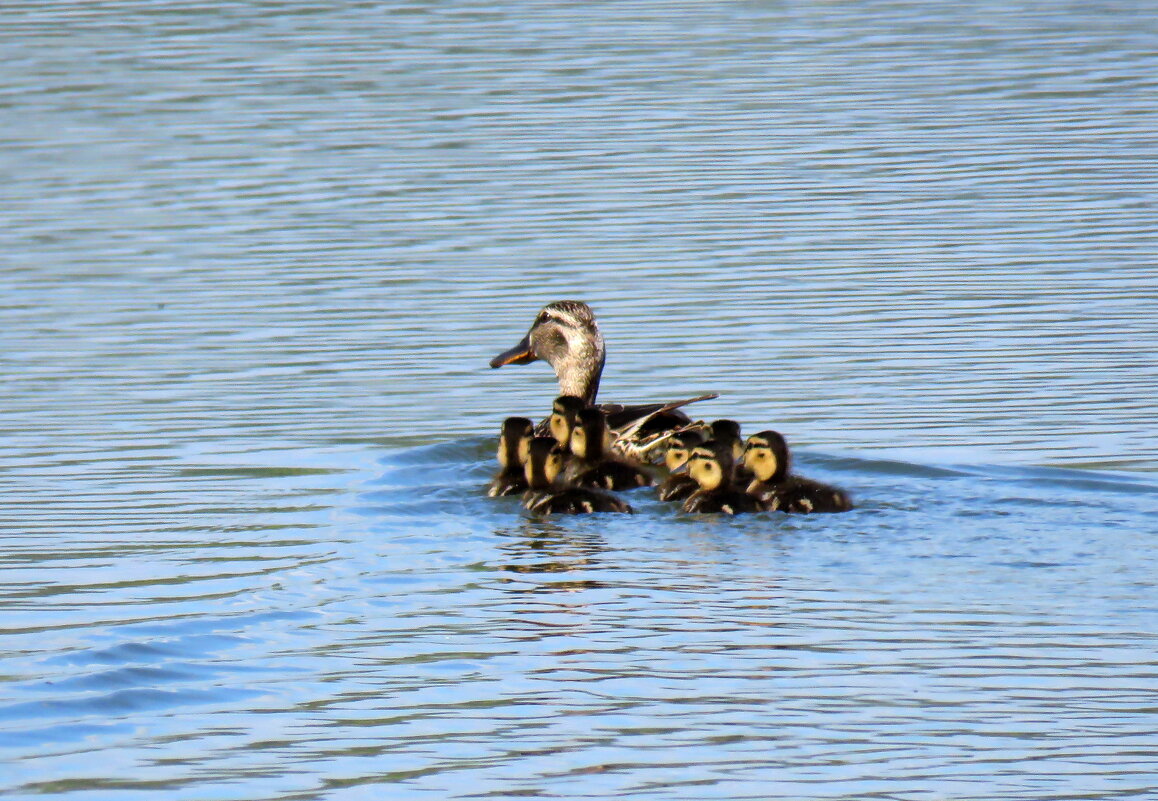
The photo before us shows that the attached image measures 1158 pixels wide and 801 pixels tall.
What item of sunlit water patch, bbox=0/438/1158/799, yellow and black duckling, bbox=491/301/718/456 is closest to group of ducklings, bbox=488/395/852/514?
sunlit water patch, bbox=0/438/1158/799

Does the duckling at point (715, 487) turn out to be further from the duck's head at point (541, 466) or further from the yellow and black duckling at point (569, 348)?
the yellow and black duckling at point (569, 348)

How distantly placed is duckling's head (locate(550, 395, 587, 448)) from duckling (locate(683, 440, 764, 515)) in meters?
0.94

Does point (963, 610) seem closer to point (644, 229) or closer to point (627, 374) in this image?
point (627, 374)

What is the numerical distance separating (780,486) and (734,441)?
379 mm

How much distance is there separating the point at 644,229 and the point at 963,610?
756cm

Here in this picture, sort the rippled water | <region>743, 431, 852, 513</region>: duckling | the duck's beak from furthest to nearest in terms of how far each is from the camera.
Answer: the duck's beak
<region>743, 431, 852, 513</region>: duckling
the rippled water

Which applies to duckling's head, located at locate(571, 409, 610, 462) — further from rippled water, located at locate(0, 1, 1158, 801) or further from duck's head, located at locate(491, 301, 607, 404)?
duck's head, located at locate(491, 301, 607, 404)

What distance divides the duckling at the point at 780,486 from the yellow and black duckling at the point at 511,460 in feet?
3.18

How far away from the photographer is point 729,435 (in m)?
8.15

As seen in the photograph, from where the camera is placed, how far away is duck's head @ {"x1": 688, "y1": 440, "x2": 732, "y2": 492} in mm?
7820

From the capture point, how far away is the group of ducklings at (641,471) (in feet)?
25.6

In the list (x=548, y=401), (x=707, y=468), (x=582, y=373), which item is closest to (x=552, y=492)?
(x=707, y=468)

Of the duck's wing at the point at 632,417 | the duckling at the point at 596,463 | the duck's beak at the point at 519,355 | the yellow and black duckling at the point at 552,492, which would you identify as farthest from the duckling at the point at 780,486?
the duck's beak at the point at 519,355

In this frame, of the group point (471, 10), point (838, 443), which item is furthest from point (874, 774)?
point (471, 10)
